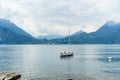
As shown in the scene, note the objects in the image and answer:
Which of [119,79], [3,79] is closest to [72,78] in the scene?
[119,79]

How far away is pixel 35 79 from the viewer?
310 ft

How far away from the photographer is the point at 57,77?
98938mm

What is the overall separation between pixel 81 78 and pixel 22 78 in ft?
71.3

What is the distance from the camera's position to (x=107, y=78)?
95.9 metres

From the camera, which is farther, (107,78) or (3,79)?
(107,78)

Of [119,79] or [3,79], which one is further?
[119,79]

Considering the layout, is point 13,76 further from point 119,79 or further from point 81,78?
point 119,79

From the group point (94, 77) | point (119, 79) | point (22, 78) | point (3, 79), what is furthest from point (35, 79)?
point (119, 79)

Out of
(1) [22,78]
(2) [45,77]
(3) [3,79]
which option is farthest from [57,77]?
(3) [3,79]

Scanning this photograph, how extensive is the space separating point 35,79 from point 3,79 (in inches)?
494

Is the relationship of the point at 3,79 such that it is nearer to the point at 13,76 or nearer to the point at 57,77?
the point at 13,76

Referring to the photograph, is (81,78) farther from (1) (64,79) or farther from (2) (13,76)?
(2) (13,76)

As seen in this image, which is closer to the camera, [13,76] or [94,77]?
[13,76]

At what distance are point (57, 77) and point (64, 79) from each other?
512cm
